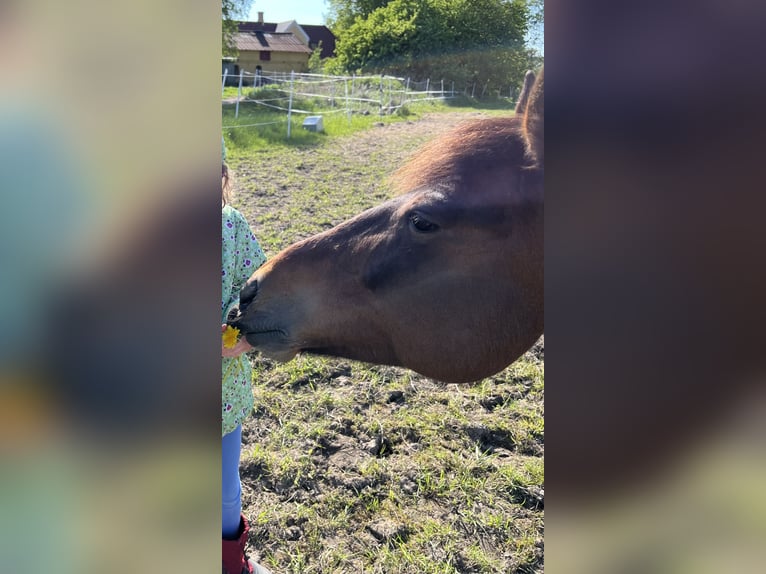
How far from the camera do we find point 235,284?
4.06 ft

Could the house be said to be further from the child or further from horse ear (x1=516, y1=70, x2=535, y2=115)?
horse ear (x1=516, y1=70, x2=535, y2=115)

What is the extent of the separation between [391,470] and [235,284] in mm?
927

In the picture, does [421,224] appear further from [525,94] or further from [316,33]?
[316,33]

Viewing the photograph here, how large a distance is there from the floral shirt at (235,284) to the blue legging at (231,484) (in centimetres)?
3

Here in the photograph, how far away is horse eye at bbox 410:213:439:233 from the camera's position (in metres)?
1.08

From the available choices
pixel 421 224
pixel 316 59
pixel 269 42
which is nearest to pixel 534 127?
pixel 421 224

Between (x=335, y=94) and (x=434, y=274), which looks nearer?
(x=434, y=274)

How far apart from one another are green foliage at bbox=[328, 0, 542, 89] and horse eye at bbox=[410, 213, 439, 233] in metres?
0.38

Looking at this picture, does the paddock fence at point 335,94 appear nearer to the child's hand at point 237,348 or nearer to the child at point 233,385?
the child at point 233,385
